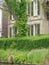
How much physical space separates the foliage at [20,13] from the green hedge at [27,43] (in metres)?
3.68

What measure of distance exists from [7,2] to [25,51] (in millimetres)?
13556

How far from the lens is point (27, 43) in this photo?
37.1 metres

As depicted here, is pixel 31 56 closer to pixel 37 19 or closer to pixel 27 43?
pixel 27 43

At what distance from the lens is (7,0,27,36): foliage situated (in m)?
44.5

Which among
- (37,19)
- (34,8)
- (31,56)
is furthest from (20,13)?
(31,56)

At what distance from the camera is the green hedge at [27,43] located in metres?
35.2

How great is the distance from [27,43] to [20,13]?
951cm

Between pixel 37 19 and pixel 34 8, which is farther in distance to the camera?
pixel 34 8

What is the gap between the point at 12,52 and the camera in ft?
117

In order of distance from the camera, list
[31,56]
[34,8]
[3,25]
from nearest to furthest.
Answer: [31,56] < [34,8] < [3,25]

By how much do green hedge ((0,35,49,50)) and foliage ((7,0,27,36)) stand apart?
12.1ft

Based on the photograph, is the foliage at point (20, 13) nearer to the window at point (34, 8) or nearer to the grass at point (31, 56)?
the window at point (34, 8)

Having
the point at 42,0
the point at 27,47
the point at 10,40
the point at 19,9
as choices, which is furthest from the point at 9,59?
the point at 42,0

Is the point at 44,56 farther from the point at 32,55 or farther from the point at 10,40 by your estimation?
the point at 10,40
